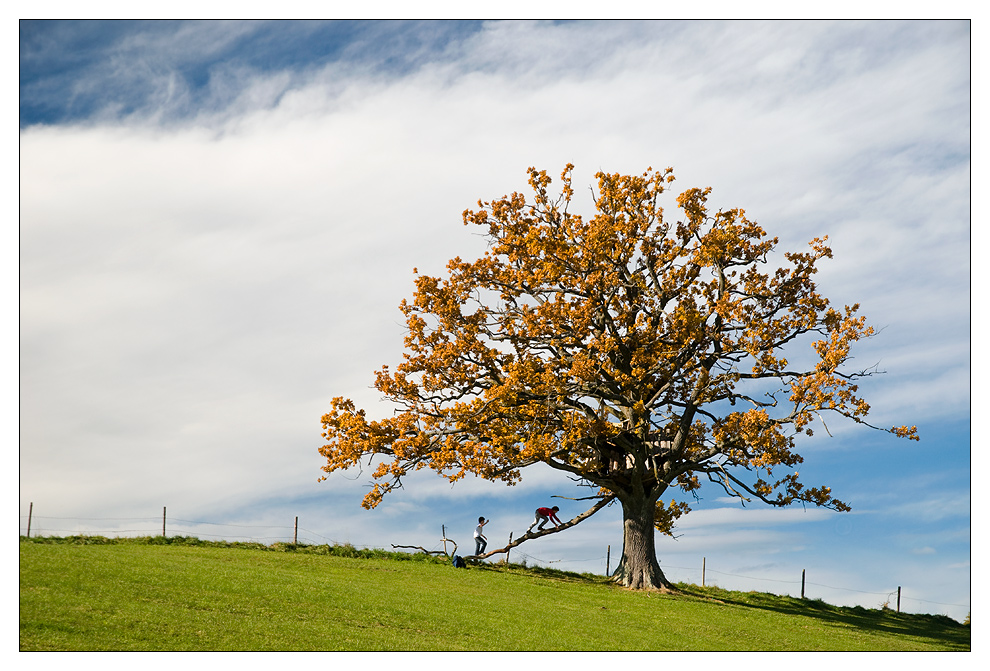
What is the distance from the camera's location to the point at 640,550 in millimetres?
29203

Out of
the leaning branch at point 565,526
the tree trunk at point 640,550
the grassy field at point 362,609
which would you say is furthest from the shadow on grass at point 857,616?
the leaning branch at point 565,526

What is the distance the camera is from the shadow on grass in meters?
27.8

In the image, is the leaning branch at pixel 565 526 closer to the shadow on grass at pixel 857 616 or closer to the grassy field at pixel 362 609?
the grassy field at pixel 362 609

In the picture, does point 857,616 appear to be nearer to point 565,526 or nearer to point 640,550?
point 640,550

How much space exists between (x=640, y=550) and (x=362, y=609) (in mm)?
12181

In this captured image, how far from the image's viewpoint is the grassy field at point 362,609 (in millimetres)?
16766

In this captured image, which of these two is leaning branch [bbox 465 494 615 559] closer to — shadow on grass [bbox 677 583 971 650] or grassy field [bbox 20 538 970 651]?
grassy field [bbox 20 538 970 651]

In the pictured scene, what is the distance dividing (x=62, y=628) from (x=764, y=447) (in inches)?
805

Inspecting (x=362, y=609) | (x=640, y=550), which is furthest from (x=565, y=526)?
(x=362, y=609)

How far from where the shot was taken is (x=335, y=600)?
69.3ft

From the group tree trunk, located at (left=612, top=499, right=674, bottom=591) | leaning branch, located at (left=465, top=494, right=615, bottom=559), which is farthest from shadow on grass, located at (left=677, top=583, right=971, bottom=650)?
leaning branch, located at (left=465, top=494, right=615, bottom=559)

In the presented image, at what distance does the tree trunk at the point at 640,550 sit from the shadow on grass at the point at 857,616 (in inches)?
53.5
